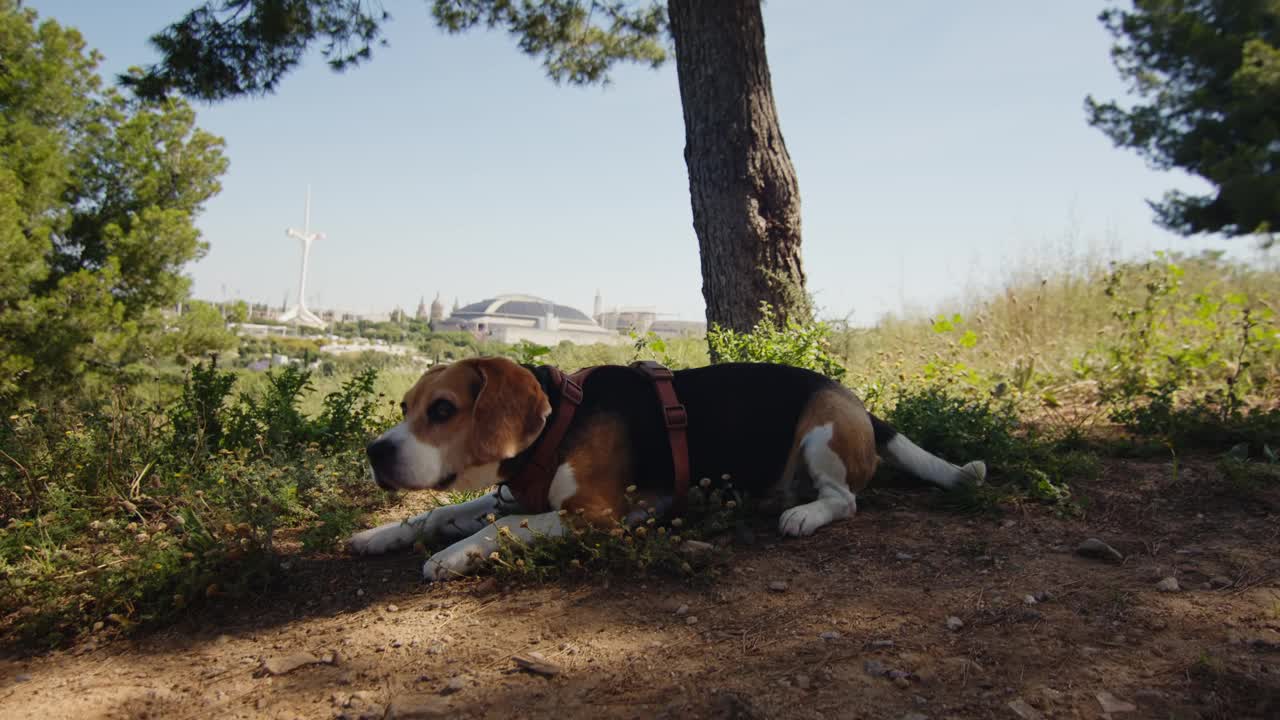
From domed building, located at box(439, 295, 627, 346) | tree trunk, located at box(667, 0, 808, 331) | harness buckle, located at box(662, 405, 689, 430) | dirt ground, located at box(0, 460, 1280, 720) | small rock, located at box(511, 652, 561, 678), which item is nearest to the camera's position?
dirt ground, located at box(0, 460, 1280, 720)

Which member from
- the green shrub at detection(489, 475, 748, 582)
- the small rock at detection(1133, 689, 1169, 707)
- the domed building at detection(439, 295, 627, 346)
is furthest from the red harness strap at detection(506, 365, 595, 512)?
the domed building at detection(439, 295, 627, 346)

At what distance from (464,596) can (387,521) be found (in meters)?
1.16

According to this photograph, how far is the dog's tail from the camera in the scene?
12.0 feet

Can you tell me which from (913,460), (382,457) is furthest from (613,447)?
(913,460)

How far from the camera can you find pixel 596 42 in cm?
1007

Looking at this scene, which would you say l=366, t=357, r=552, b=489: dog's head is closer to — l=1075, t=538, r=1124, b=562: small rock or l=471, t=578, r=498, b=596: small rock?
l=471, t=578, r=498, b=596: small rock

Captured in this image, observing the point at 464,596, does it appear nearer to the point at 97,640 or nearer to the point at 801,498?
the point at 97,640

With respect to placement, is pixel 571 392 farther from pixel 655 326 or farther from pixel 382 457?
pixel 655 326

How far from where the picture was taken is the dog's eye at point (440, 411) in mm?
2871

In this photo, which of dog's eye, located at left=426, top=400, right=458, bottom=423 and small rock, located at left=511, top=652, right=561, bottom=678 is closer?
small rock, located at left=511, top=652, right=561, bottom=678

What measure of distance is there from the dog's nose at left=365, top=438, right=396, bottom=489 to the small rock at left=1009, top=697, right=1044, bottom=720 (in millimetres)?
2104

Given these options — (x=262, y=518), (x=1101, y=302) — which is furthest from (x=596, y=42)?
(x=262, y=518)

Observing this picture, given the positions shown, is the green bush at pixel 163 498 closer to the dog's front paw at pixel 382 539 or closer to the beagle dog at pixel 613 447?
the dog's front paw at pixel 382 539

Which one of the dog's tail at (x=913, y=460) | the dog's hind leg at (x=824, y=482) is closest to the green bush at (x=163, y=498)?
the dog's hind leg at (x=824, y=482)
